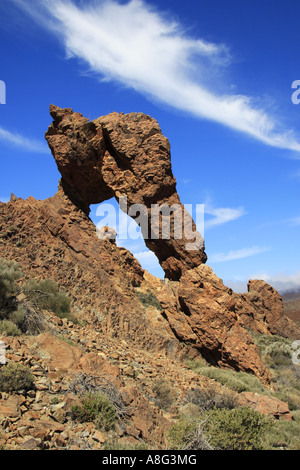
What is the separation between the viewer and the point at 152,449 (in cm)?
560

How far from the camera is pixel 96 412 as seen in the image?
19.8 ft

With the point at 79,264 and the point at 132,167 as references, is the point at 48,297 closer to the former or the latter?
the point at 79,264

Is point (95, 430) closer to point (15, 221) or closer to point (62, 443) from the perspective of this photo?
point (62, 443)

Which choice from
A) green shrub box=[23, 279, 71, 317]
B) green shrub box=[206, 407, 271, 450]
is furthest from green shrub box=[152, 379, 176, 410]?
green shrub box=[23, 279, 71, 317]

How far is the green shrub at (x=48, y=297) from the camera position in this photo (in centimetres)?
1144

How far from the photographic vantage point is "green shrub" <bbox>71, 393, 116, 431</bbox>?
19.5 feet

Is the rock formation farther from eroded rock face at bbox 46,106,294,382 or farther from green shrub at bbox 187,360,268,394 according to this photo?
green shrub at bbox 187,360,268,394

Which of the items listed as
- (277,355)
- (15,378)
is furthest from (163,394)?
(277,355)

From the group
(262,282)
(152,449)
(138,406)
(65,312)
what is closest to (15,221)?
(65,312)

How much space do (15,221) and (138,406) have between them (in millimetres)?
10541

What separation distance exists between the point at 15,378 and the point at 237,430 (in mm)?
4175

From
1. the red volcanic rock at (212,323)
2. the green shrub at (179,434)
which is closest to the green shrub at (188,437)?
the green shrub at (179,434)

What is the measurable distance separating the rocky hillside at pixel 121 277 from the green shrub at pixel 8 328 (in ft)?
0.41

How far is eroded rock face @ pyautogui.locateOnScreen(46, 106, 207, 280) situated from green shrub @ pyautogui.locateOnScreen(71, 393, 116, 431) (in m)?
9.36
